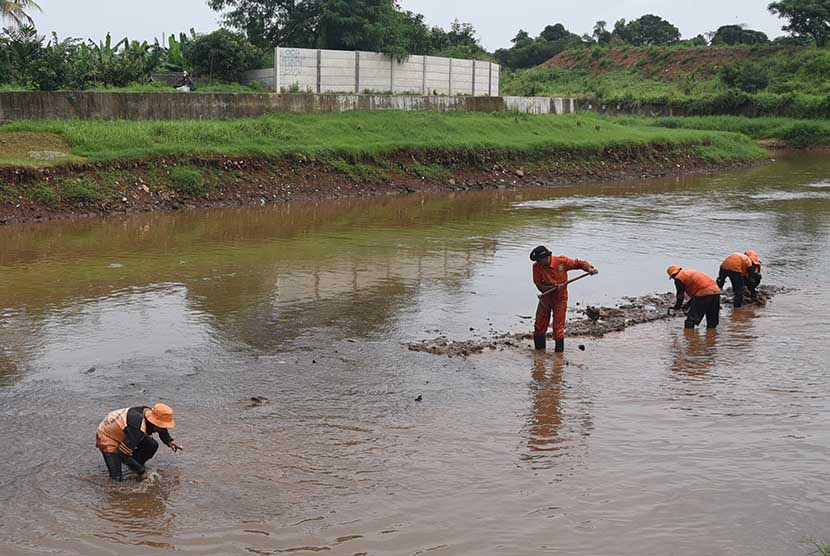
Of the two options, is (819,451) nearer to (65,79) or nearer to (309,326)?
(309,326)

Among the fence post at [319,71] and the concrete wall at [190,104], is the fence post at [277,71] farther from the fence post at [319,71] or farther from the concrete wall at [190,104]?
the concrete wall at [190,104]

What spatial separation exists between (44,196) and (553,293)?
51.1ft

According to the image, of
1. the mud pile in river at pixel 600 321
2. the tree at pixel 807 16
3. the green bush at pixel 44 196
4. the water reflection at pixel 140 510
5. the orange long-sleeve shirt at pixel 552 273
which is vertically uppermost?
the tree at pixel 807 16

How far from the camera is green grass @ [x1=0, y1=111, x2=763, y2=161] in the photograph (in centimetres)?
2530

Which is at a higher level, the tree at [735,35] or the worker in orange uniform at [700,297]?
the tree at [735,35]

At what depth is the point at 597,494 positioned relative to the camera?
7.60 m

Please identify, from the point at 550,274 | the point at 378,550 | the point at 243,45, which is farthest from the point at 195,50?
the point at 378,550

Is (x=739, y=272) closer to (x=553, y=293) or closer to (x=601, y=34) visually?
(x=553, y=293)

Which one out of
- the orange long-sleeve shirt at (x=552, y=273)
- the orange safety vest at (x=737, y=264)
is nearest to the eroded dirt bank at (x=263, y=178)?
the orange long-sleeve shirt at (x=552, y=273)

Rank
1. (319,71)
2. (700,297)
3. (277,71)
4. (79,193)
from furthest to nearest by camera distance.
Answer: (319,71) < (277,71) < (79,193) < (700,297)

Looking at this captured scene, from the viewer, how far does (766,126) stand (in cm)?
5497

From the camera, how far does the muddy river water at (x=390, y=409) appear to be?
7066mm

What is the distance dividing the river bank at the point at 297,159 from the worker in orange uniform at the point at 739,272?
15202 millimetres

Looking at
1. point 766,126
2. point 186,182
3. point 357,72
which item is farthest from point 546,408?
point 766,126
